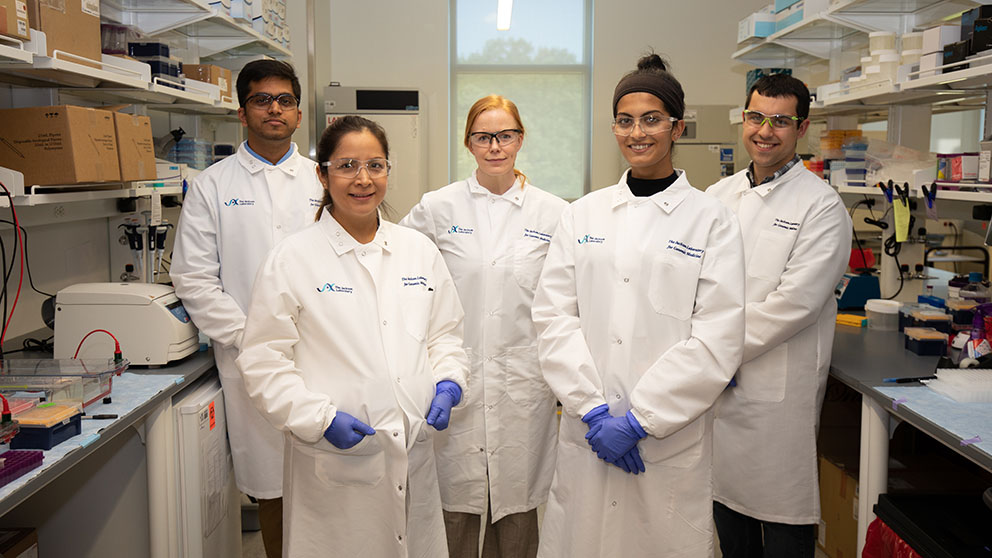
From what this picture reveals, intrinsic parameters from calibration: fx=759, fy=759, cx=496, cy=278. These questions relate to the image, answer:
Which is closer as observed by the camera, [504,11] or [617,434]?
[617,434]

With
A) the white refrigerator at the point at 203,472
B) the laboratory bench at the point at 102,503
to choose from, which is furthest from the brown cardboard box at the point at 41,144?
the white refrigerator at the point at 203,472

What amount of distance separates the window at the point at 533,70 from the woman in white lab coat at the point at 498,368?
3897 millimetres

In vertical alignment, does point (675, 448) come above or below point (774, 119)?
below

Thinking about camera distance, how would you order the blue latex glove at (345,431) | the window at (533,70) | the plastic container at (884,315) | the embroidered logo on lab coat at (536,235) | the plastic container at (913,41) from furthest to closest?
1. the window at (533,70)
2. the plastic container at (884,315)
3. the plastic container at (913,41)
4. the embroidered logo on lab coat at (536,235)
5. the blue latex glove at (345,431)

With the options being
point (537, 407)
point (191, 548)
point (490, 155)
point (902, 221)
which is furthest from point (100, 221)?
point (902, 221)

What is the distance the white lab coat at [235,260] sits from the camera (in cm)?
228

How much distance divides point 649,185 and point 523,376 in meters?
0.69

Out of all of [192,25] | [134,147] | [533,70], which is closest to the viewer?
[134,147]

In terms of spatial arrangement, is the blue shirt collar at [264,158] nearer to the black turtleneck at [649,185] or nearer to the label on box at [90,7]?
the label on box at [90,7]

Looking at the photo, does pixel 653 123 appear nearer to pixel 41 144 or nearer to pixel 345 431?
pixel 345 431

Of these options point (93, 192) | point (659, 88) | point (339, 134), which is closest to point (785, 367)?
point (659, 88)

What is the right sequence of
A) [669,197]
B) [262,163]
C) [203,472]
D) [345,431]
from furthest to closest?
1. [262,163]
2. [203,472]
3. [669,197]
4. [345,431]

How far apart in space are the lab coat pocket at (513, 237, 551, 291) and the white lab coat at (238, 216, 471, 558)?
47 centimetres

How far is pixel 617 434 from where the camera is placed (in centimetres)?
174
